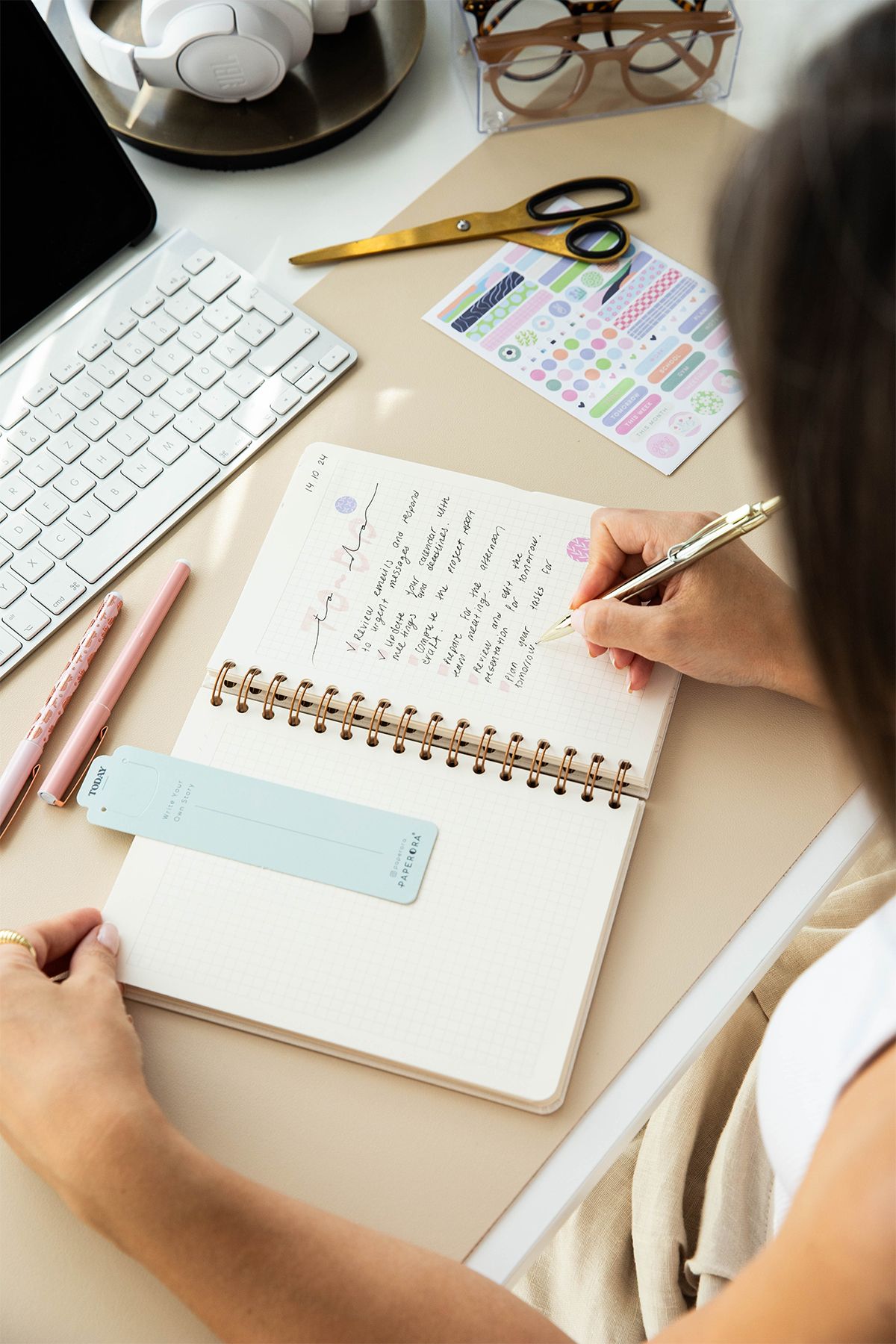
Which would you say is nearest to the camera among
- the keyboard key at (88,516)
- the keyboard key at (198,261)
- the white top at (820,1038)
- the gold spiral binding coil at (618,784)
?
the white top at (820,1038)

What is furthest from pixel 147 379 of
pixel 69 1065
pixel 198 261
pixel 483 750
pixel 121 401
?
pixel 69 1065

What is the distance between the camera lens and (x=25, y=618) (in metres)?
0.79

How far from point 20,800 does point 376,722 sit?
258mm

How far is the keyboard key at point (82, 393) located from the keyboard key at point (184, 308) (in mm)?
94

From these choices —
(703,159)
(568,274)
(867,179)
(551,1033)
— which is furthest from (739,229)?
(703,159)

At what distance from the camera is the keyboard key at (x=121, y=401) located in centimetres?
86

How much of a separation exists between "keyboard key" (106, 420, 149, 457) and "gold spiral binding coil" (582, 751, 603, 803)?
454mm

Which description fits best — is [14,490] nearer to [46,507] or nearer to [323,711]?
[46,507]

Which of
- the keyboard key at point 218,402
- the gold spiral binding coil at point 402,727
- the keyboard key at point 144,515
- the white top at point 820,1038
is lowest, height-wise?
the white top at point 820,1038

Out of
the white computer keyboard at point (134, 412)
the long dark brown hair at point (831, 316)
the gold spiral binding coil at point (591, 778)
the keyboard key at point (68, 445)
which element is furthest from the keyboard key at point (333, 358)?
the long dark brown hair at point (831, 316)

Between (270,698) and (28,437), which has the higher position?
(28,437)

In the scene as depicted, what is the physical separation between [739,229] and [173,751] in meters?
0.52

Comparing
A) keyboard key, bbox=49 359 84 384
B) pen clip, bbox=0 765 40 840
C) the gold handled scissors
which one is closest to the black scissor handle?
the gold handled scissors

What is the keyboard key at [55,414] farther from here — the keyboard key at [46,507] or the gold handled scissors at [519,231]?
the gold handled scissors at [519,231]
